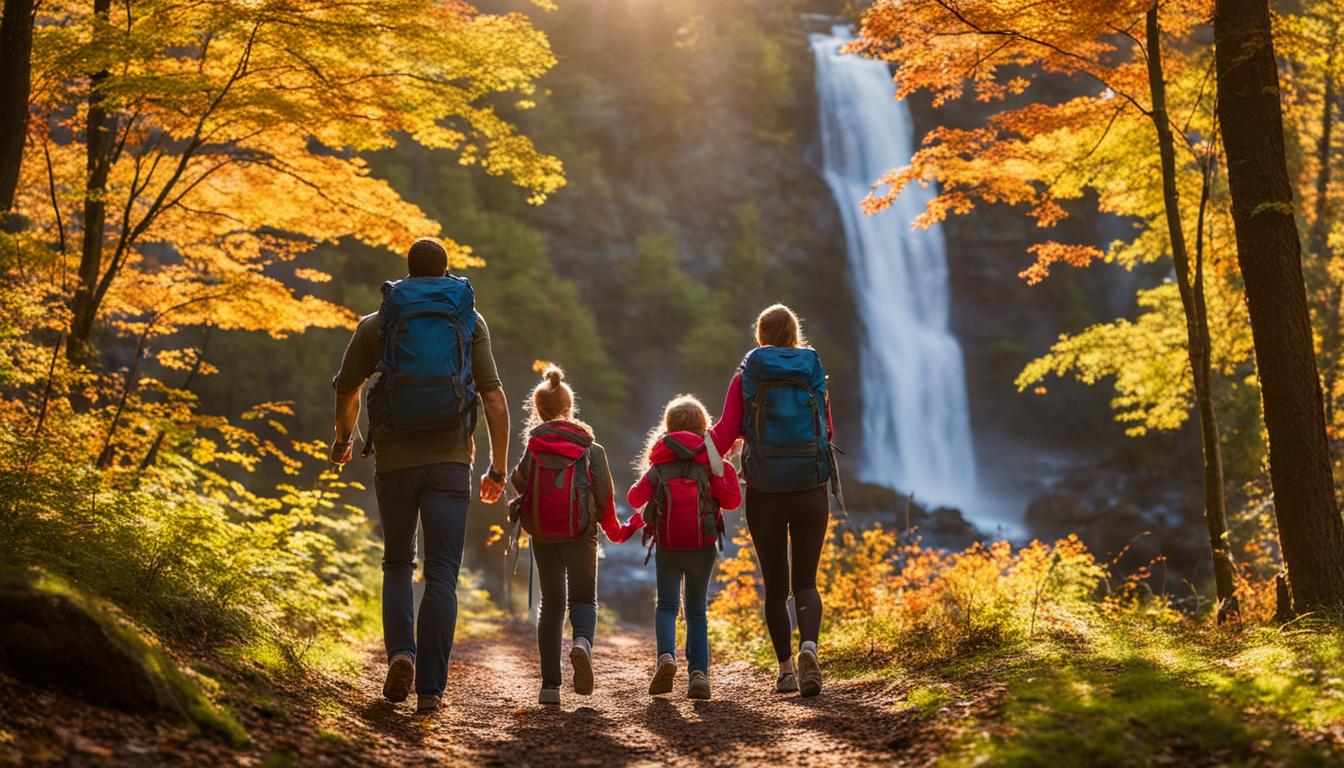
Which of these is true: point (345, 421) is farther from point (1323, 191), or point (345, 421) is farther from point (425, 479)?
point (1323, 191)

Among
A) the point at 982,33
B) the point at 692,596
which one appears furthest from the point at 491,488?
the point at 982,33

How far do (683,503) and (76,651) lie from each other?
9.26ft

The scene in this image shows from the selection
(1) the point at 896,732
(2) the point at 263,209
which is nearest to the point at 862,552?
(1) the point at 896,732

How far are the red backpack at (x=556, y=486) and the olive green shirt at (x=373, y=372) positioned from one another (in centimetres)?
62

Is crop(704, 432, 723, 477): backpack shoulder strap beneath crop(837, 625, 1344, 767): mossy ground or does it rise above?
above

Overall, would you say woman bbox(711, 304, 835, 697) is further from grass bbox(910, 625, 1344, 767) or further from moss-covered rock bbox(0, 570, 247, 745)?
moss-covered rock bbox(0, 570, 247, 745)

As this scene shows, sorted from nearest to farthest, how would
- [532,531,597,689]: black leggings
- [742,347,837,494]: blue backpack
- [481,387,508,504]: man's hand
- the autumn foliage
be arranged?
[481,387,508,504]: man's hand
[742,347,837,494]: blue backpack
the autumn foliage
[532,531,597,689]: black leggings

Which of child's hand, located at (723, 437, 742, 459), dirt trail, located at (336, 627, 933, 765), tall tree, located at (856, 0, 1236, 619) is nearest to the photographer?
dirt trail, located at (336, 627, 933, 765)

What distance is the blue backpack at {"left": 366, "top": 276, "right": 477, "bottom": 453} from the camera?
4.12m

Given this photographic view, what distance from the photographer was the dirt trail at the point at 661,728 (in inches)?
144

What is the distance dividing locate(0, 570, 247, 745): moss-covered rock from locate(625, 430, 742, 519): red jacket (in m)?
2.43

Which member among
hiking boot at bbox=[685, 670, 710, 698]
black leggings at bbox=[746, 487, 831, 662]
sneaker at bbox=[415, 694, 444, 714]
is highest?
black leggings at bbox=[746, 487, 831, 662]

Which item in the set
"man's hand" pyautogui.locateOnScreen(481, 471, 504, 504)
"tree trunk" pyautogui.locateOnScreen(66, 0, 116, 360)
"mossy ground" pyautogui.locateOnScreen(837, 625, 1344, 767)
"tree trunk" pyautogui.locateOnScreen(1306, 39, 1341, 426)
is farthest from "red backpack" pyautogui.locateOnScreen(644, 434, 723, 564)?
"tree trunk" pyautogui.locateOnScreen(1306, 39, 1341, 426)

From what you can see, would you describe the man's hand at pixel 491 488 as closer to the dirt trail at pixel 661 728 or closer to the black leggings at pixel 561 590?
the black leggings at pixel 561 590
